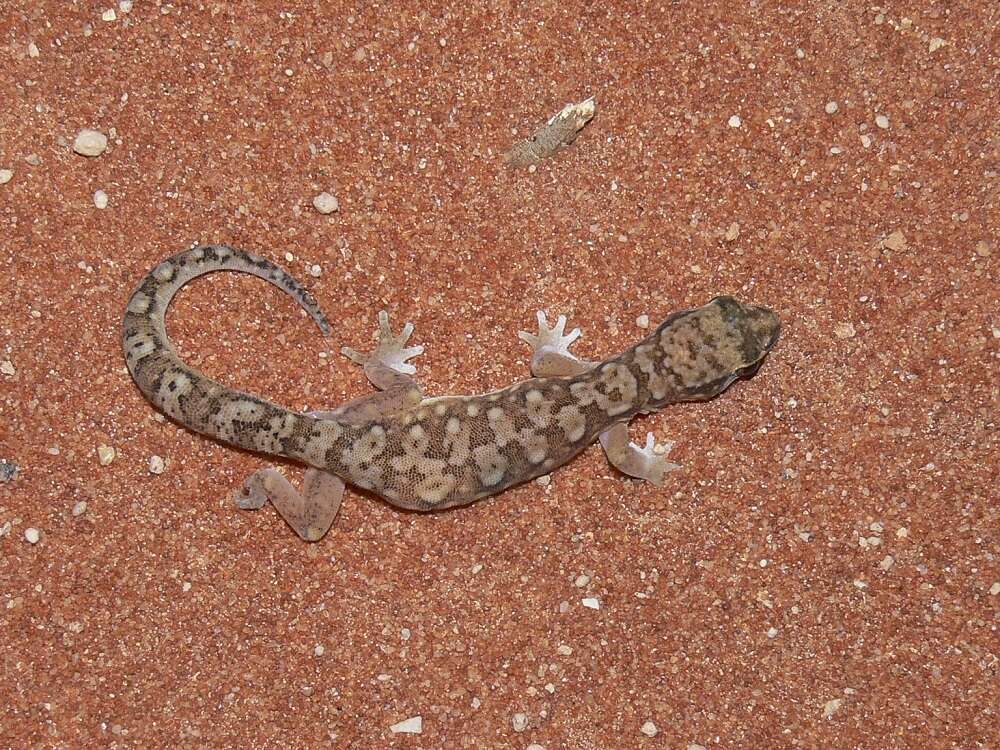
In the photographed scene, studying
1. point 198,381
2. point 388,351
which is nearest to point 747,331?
point 388,351

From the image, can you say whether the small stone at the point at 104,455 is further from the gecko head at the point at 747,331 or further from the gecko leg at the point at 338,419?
the gecko head at the point at 747,331

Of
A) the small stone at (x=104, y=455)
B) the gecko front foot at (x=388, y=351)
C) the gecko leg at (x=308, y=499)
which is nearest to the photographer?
the gecko leg at (x=308, y=499)

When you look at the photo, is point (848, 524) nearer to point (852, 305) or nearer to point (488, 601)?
point (852, 305)

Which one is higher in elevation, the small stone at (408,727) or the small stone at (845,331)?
the small stone at (845,331)

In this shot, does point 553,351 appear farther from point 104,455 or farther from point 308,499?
point 104,455

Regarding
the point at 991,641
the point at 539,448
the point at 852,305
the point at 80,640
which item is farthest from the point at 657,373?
the point at 80,640

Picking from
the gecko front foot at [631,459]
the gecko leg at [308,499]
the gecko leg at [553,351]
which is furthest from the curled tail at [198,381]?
the gecko front foot at [631,459]

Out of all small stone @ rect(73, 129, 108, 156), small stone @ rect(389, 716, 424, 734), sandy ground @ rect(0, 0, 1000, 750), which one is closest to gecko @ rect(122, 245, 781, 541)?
sandy ground @ rect(0, 0, 1000, 750)
